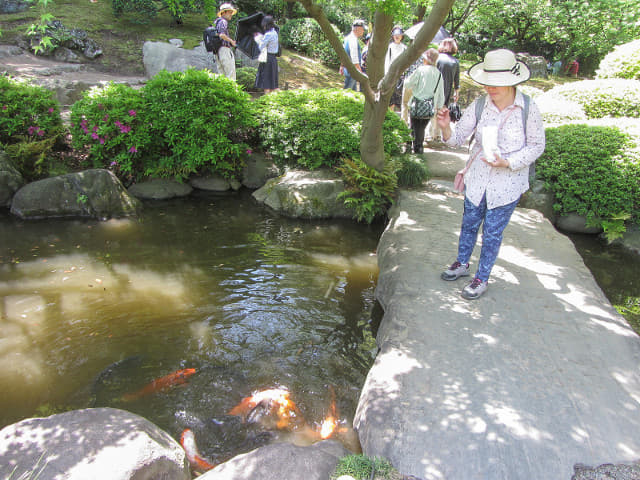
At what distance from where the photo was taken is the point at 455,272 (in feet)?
15.0

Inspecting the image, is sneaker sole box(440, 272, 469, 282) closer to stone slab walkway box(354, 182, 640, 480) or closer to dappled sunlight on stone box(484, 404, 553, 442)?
stone slab walkway box(354, 182, 640, 480)

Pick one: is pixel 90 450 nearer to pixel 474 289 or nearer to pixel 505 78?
pixel 474 289

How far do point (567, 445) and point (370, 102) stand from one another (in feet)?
16.8

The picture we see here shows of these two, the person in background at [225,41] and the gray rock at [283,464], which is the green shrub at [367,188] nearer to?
the gray rock at [283,464]

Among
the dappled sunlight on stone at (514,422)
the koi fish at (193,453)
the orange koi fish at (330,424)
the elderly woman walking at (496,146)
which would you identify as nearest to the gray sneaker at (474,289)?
the elderly woman walking at (496,146)

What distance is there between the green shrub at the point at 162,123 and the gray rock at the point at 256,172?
2.16 ft

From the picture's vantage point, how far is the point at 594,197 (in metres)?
7.04

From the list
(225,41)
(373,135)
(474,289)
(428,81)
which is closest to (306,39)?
(225,41)

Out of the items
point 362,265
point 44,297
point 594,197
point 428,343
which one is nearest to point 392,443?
point 428,343

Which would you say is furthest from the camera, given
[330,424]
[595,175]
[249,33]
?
[249,33]

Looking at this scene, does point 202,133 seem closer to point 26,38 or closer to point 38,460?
point 38,460

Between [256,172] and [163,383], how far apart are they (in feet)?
18.2

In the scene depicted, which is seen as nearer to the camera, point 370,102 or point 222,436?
point 222,436

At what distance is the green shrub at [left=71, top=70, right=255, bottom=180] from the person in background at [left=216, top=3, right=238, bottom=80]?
2.37 meters
